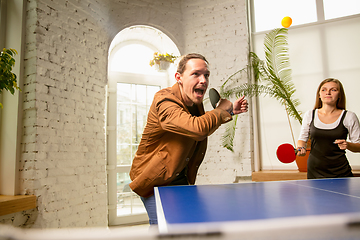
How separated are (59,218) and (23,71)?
64.6 inches

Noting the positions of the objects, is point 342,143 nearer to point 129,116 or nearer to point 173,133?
point 173,133

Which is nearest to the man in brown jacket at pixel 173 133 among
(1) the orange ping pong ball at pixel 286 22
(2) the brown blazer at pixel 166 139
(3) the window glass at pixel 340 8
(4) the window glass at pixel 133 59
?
(2) the brown blazer at pixel 166 139

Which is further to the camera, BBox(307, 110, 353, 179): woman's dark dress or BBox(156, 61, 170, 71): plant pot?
BBox(156, 61, 170, 71): plant pot

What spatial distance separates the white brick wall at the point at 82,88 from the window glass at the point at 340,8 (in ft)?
3.94

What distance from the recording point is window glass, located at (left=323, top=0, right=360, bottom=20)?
3.96 m

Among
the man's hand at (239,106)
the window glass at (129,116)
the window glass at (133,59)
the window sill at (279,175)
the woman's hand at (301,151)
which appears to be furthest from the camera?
the window glass at (133,59)

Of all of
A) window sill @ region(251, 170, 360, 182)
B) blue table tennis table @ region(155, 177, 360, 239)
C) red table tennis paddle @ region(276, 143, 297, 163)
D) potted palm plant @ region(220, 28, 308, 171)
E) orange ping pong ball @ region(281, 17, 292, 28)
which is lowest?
window sill @ region(251, 170, 360, 182)

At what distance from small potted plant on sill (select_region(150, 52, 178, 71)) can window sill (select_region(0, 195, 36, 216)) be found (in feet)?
8.89

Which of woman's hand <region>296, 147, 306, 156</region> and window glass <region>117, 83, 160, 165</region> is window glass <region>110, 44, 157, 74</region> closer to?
window glass <region>117, 83, 160, 165</region>

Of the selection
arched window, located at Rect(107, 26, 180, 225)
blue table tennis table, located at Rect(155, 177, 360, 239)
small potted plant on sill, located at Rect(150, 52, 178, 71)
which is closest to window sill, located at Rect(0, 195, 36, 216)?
arched window, located at Rect(107, 26, 180, 225)

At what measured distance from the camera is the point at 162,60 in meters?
4.59

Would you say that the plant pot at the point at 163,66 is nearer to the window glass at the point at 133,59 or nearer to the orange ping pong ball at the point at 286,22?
the window glass at the point at 133,59

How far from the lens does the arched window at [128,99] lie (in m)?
4.29

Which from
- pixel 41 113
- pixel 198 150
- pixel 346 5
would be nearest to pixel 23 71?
pixel 41 113
